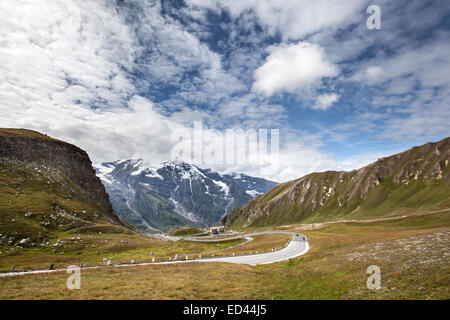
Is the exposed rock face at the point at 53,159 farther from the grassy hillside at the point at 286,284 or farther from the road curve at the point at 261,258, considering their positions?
the grassy hillside at the point at 286,284

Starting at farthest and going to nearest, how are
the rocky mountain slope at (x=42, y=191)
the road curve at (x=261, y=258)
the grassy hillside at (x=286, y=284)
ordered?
the rocky mountain slope at (x=42, y=191) → the road curve at (x=261, y=258) → the grassy hillside at (x=286, y=284)

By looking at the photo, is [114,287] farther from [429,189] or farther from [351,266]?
[429,189]

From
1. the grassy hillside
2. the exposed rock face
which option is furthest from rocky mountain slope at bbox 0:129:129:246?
the grassy hillside

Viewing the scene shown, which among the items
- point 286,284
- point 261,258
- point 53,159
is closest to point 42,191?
point 53,159

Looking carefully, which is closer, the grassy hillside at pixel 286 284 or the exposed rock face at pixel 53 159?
the grassy hillside at pixel 286 284

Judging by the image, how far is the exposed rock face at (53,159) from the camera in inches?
4377

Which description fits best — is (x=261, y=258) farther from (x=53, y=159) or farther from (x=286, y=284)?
(x=53, y=159)

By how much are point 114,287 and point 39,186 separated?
110726 mm

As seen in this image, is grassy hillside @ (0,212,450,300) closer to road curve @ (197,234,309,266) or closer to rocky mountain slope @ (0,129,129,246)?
road curve @ (197,234,309,266)

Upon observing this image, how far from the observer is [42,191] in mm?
99188

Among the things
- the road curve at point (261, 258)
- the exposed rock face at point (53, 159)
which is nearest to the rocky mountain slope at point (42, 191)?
the exposed rock face at point (53, 159)

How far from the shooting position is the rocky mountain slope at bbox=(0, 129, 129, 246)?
72562 mm
